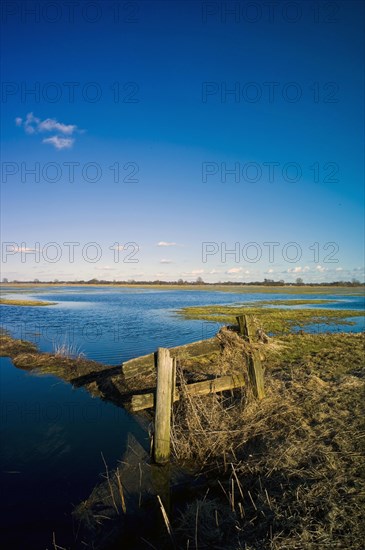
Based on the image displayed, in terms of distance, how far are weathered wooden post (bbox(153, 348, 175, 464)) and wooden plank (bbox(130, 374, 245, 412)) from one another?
766 mm

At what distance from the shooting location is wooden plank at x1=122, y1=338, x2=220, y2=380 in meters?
7.20

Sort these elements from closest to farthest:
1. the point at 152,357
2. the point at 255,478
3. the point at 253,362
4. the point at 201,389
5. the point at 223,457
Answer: the point at 255,478
the point at 223,457
the point at 152,357
the point at 201,389
the point at 253,362

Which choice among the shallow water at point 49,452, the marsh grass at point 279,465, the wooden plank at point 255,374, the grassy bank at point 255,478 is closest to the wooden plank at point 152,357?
the grassy bank at point 255,478

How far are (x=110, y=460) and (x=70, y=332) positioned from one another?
18.2 metres

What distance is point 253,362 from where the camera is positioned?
8641mm

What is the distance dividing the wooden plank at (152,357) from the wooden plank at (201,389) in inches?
23.3

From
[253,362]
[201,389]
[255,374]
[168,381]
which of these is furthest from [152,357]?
[255,374]

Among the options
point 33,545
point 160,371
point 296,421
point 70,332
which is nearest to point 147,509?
point 33,545

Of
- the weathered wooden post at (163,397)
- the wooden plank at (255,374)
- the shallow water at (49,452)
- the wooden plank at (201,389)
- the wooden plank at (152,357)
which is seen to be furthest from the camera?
the wooden plank at (255,374)

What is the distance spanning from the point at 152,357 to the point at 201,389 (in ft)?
5.88

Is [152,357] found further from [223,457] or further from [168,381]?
[223,457]

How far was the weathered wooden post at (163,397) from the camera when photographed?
6562 mm

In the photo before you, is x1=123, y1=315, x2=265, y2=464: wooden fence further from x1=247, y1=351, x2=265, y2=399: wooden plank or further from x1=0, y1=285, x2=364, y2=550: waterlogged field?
x1=0, y1=285, x2=364, y2=550: waterlogged field

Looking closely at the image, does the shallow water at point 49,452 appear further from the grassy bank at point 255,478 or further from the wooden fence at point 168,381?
the wooden fence at point 168,381
